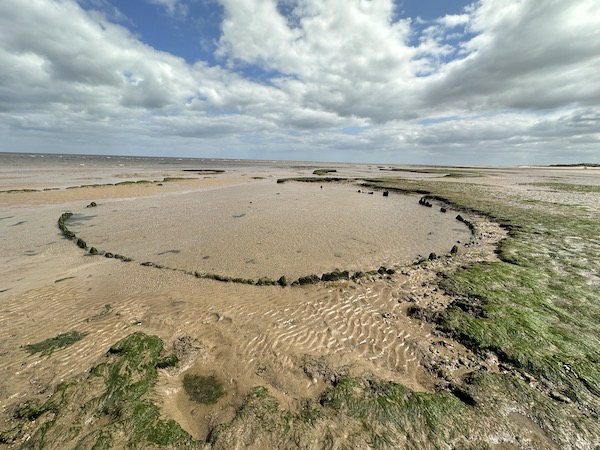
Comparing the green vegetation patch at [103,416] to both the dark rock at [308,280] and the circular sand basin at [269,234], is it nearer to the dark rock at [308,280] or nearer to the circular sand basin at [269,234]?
the dark rock at [308,280]

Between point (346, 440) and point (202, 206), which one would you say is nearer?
point (346, 440)

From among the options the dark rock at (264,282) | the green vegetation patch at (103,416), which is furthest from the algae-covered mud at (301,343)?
the dark rock at (264,282)

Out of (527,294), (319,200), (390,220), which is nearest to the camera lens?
(527,294)

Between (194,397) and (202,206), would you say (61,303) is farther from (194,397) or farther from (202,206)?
(202,206)

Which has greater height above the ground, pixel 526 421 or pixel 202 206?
pixel 526 421

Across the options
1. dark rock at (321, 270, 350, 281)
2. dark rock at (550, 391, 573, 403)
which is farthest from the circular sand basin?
dark rock at (550, 391, 573, 403)

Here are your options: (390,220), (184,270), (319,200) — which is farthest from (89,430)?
(319,200)

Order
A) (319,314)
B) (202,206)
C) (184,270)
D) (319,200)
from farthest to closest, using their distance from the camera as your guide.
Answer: (319,200), (202,206), (184,270), (319,314)
